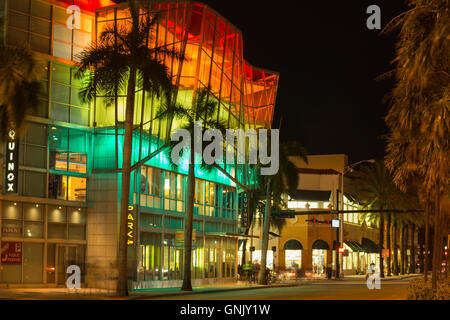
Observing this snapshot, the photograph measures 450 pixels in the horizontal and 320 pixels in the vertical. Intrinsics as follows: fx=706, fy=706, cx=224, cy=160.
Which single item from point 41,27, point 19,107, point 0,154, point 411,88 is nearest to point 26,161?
point 0,154

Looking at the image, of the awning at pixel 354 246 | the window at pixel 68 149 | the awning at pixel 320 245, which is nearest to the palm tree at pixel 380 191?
the awning at pixel 354 246

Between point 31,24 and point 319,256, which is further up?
point 31,24

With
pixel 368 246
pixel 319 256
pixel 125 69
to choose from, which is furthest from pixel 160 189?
pixel 368 246

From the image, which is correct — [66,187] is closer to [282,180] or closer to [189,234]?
[189,234]

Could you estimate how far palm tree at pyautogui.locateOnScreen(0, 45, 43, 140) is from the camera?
2330 centimetres

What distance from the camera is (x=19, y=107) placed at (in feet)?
78.3

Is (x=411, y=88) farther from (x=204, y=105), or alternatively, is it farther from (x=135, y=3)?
(x=204, y=105)

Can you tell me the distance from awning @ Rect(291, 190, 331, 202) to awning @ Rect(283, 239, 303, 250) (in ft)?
15.8

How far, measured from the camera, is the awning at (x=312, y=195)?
3184 inches

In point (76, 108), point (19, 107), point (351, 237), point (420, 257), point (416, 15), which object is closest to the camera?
point (416, 15)

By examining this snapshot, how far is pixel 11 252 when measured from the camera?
36.7 meters

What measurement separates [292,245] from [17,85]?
2319 inches

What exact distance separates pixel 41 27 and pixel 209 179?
18.1 meters

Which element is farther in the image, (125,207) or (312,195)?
(312,195)
